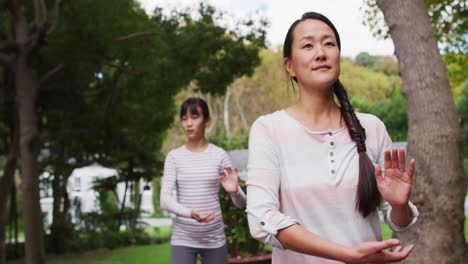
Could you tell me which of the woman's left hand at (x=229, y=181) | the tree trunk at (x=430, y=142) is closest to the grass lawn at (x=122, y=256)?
the tree trunk at (x=430, y=142)

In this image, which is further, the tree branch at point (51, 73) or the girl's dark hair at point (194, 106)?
the tree branch at point (51, 73)

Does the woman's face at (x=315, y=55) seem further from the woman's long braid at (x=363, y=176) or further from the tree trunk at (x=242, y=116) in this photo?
the tree trunk at (x=242, y=116)

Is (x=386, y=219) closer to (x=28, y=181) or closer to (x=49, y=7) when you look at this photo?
(x=28, y=181)

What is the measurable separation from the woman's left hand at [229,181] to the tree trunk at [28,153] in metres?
8.91

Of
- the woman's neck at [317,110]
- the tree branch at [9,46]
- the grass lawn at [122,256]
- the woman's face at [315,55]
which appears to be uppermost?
the tree branch at [9,46]

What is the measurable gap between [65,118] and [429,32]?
33.9 ft

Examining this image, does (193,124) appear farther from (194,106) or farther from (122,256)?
(122,256)

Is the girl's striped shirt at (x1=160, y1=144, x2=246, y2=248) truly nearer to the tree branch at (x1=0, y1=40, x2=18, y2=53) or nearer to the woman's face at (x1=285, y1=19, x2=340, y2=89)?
the woman's face at (x1=285, y1=19, x2=340, y2=89)

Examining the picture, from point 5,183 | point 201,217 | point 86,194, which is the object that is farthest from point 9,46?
point 86,194

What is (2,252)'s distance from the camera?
44.7 ft

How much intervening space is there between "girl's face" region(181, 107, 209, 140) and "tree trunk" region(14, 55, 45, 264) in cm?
767

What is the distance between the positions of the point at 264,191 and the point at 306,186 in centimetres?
13

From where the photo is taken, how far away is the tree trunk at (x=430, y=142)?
638 centimetres

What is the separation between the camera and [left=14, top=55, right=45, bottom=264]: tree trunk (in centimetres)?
1154
